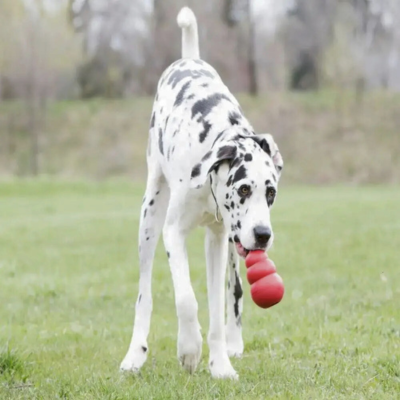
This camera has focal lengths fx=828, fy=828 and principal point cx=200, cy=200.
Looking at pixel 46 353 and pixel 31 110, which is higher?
pixel 31 110

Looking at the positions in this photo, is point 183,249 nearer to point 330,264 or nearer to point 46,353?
point 46,353

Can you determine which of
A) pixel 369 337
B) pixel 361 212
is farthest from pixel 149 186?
pixel 361 212

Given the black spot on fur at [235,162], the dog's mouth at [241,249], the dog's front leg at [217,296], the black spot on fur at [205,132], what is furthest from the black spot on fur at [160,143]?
the dog's mouth at [241,249]

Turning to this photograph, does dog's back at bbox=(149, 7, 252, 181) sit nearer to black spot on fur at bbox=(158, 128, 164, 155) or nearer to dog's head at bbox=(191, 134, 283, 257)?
black spot on fur at bbox=(158, 128, 164, 155)

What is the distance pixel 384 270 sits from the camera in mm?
10602

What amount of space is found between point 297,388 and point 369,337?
1.79m

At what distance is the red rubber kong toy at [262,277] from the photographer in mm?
4653

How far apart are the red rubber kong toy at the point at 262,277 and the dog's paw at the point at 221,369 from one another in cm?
73

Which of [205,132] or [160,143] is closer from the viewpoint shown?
[205,132]

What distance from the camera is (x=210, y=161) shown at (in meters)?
4.98

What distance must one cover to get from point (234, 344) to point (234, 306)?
28cm

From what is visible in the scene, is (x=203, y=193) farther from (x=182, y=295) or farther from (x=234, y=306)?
(x=234, y=306)

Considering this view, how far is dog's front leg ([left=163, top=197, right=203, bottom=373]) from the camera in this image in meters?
5.19

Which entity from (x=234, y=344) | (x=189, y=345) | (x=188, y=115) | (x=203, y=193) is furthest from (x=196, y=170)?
(x=234, y=344)
